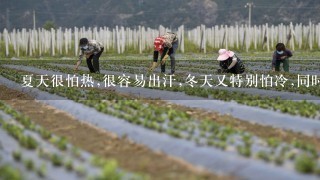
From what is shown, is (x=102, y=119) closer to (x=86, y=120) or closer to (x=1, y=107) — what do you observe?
(x=86, y=120)

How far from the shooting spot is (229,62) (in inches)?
707

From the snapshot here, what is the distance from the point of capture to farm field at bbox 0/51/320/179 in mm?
6230

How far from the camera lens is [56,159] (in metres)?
6.57

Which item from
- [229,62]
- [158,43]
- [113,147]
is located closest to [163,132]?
[113,147]

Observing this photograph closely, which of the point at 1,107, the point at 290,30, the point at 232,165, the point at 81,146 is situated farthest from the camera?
the point at 290,30

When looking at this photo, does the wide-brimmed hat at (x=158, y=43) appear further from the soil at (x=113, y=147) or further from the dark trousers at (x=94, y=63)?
the soil at (x=113, y=147)

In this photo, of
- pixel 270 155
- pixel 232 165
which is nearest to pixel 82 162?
pixel 232 165

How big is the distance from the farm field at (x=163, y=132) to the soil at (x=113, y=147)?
1cm

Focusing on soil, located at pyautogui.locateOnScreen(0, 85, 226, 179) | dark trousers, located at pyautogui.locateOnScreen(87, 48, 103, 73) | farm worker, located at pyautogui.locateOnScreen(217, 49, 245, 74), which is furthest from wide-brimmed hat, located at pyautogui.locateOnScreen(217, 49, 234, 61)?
soil, located at pyautogui.locateOnScreen(0, 85, 226, 179)

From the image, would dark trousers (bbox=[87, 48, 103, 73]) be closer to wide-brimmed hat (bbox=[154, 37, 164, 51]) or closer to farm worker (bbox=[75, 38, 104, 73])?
farm worker (bbox=[75, 38, 104, 73])

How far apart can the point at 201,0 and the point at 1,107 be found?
6777cm

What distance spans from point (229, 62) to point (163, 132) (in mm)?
10015

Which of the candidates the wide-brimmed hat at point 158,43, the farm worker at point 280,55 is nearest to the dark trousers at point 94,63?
the wide-brimmed hat at point 158,43

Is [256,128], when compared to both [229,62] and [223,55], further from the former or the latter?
[229,62]
